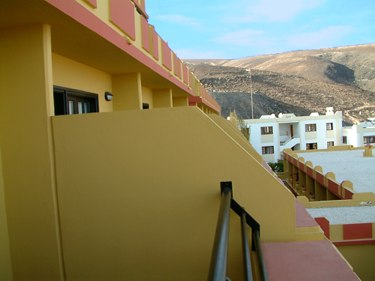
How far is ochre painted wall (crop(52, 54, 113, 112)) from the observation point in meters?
5.74

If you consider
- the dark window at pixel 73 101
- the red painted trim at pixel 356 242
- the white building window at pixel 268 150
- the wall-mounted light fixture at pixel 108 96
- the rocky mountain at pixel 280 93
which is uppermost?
the rocky mountain at pixel 280 93

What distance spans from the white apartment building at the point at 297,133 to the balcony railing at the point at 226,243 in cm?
4566

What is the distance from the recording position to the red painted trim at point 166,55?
9.81 metres

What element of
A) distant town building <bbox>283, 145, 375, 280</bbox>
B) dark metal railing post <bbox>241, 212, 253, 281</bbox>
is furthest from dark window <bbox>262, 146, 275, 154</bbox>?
dark metal railing post <bbox>241, 212, 253, 281</bbox>

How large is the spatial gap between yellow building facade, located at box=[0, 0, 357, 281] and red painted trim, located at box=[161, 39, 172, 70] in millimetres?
5870

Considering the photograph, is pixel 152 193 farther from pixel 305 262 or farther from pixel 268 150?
pixel 268 150

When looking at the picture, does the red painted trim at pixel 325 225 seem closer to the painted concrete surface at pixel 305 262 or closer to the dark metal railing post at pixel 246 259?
the painted concrete surface at pixel 305 262

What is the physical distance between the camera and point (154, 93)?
12.6m

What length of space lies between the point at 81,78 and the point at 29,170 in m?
3.07

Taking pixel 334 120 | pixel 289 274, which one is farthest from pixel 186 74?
pixel 334 120

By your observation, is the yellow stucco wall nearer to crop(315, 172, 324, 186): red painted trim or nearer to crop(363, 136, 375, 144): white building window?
crop(315, 172, 324, 186): red painted trim

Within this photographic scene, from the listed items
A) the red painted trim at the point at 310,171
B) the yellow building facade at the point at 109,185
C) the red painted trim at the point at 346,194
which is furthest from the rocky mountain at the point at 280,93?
the yellow building facade at the point at 109,185

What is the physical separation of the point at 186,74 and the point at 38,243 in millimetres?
11684

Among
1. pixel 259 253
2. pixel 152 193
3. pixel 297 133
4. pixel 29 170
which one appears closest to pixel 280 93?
pixel 297 133
